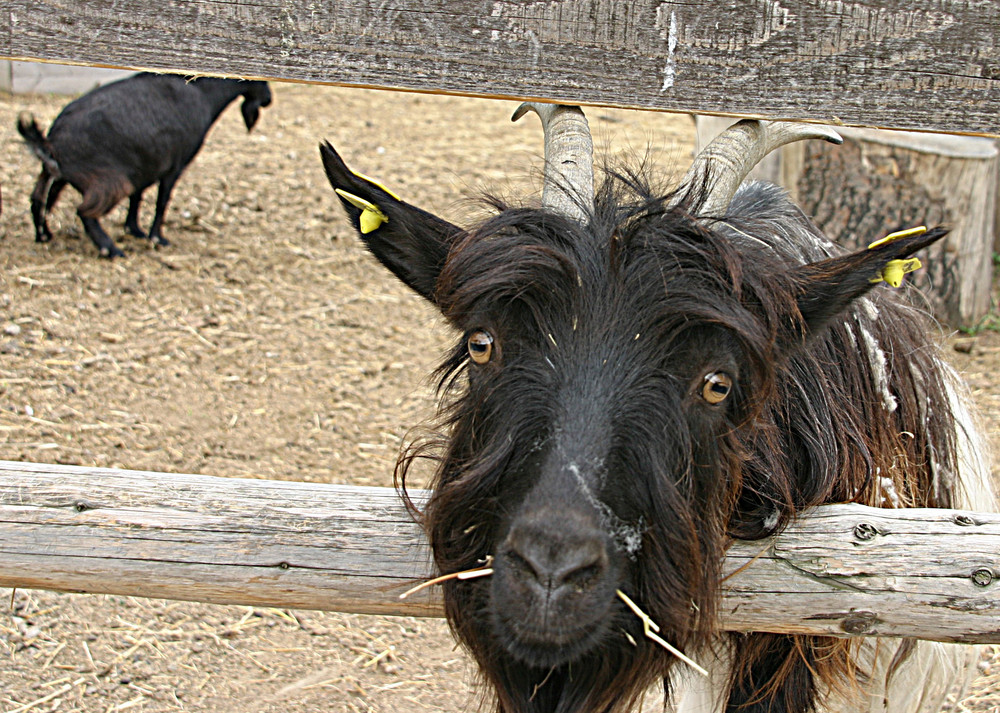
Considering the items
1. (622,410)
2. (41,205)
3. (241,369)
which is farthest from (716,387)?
(41,205)

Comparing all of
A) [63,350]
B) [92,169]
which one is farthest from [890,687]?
[92,169]

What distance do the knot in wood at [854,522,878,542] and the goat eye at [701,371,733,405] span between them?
509mm

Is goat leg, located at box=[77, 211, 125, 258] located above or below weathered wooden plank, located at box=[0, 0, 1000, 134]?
below

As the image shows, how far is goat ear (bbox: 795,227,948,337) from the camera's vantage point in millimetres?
2357

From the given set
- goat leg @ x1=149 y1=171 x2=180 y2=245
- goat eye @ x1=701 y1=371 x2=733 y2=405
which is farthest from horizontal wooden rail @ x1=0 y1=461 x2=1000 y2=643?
goat leg @ x1=149 y1=171 x2=180 y2=245

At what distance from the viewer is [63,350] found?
6.58 m

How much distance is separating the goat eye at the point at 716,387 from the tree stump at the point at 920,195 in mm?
4962

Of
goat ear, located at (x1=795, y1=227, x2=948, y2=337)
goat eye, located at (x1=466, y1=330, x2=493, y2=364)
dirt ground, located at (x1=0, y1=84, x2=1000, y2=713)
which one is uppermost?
goat ear, located at (x1=795, y1=227, x2=948, y2=337)

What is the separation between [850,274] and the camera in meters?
2.48

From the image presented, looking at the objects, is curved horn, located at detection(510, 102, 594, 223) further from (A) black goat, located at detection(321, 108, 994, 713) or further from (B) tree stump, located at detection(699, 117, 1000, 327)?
(B) tree stump, located at detection(699, 117, 1000, 327)

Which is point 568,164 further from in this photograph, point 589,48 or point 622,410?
point 622,410

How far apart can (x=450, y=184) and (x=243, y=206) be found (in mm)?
2003

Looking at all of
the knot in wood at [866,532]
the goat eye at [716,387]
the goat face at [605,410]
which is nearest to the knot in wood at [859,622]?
the knot in wood at [866,532]

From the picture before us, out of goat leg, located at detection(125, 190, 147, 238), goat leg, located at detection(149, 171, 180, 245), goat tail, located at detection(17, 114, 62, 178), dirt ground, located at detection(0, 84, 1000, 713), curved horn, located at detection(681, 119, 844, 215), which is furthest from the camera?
goat leg, located at detection(125, 190, 147, 238)
